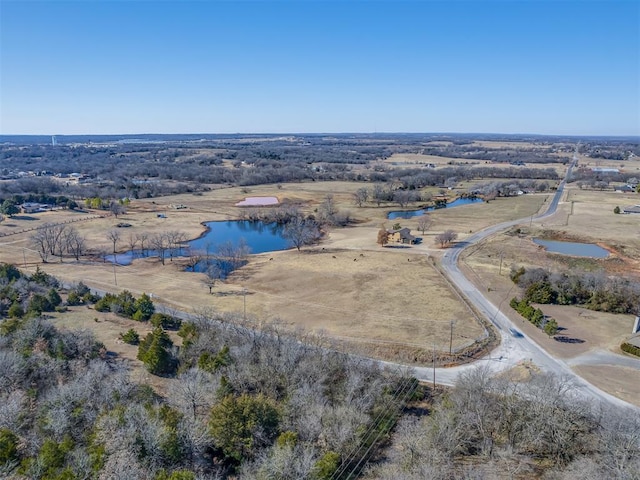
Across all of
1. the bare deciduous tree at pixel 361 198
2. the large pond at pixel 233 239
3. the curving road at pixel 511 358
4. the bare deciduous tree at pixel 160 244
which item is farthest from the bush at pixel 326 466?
the bare deciduous tree at pixel 361 198

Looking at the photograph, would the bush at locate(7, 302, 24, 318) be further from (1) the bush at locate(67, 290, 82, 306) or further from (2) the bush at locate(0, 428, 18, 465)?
(2) the bush at locate(0, 428, 18, 465)

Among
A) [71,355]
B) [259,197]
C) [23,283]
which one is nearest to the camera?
[71,355]

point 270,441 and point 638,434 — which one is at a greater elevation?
point 638,434

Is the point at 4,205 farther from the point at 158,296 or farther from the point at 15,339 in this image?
the point at 15,339

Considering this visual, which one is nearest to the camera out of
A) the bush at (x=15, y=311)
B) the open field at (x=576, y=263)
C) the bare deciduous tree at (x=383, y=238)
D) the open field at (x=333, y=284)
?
the open field at (x=576, y=263)

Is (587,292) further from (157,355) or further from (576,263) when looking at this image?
(157,355)

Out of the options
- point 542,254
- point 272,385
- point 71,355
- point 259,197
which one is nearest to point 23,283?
point 71,355

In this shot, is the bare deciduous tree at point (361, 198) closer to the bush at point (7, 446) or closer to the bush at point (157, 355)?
the bush at point (157, 355)
